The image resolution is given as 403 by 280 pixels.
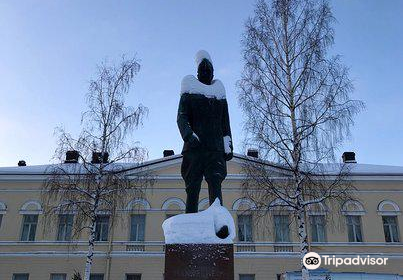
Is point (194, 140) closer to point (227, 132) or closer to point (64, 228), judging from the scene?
point (227, 132)

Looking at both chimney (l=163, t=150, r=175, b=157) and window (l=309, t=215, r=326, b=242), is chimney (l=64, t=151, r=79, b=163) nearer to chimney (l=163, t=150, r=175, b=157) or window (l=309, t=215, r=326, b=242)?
chimney (l=163, t=150, r=175, b=157)

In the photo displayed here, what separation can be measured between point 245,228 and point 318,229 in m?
3.95

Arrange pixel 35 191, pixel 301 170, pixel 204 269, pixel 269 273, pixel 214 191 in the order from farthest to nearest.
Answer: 1. pixel 35 191
2. pixel 269 273
3. pixel 301 170
4. pixel 214 191
5. pixel 204 269

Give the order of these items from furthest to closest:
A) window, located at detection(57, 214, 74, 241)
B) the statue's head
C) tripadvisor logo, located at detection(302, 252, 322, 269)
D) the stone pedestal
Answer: window, located at detection(57, 214, 74, 241)
tripadvisor logo, located at detection(302, 252, 322, 269)
the statue's head
the stone pedestal

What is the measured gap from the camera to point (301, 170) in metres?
15.5

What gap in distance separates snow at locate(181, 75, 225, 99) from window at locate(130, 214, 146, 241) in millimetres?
17126

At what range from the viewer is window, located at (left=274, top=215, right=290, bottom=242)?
22578 millimetres

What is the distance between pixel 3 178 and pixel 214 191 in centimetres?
2076

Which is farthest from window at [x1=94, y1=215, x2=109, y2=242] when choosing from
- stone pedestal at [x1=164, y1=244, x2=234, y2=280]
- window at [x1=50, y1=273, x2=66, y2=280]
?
stone pedestal at [x1=164, y1=244, x2=234, y2=280]

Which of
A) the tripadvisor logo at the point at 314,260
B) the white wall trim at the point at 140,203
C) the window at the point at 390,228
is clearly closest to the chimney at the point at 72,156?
the white wall trim at the point at 140,203

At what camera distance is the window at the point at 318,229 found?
2272 cm

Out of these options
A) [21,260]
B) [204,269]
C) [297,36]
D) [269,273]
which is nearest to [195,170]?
[204,269]

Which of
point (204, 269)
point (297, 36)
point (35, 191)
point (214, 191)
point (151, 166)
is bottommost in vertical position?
point (204, 269)

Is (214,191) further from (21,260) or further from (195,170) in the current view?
(21,260)
